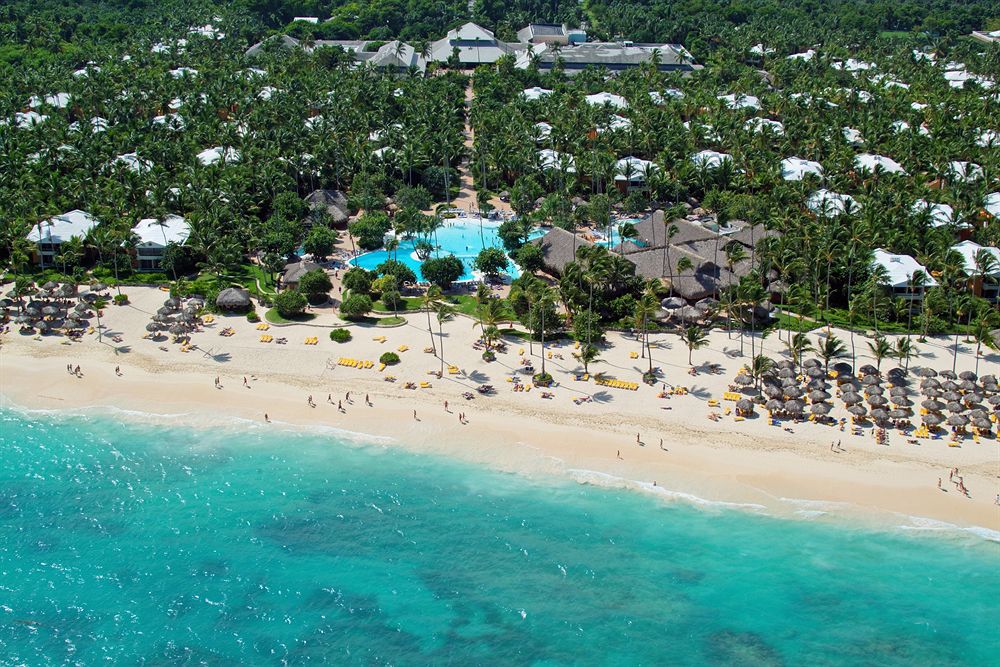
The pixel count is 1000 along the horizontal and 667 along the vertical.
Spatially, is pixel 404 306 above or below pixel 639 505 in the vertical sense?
above

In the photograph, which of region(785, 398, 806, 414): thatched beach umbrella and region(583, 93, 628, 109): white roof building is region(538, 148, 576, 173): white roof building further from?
region(785, 398, 806, 414): thatched beach umbrella

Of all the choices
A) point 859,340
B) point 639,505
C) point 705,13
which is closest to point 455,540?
point 639,505

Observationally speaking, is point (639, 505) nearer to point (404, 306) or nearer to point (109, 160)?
point (404, 306)

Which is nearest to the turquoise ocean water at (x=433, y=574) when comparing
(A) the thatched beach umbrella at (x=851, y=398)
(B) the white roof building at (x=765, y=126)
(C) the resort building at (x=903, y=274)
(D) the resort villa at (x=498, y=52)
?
(A) the thatched beach umbrella at (x=851, y=398)

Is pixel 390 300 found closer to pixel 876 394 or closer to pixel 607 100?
pixel 876 394

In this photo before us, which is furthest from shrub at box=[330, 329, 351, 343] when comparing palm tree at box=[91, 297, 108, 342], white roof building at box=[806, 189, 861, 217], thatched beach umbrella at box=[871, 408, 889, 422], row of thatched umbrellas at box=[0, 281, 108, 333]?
white roof building at box=[806, 189, 861, 217]

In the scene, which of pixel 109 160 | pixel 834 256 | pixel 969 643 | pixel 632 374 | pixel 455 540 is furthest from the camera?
pixel 109 160

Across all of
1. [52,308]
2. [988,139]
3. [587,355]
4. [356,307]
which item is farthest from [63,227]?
[988,139]
